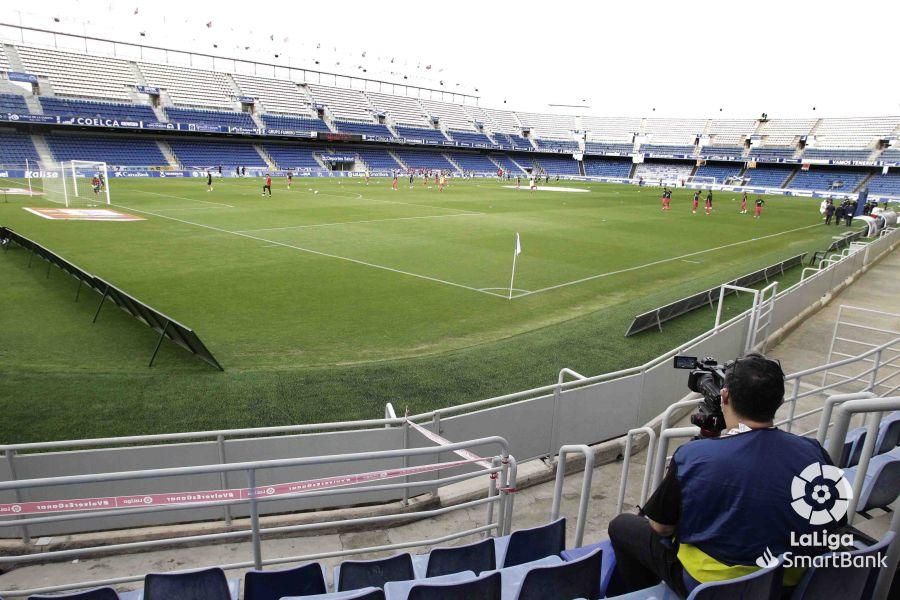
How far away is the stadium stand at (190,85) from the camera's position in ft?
226

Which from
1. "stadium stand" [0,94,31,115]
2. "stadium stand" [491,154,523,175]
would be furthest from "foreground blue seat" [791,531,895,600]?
"stadium stand" [491,154,523,175]

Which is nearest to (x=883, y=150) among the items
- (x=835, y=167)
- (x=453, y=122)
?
(x=835, y=167)

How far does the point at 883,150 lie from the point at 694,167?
84.8 ft

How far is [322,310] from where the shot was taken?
48.5 feet

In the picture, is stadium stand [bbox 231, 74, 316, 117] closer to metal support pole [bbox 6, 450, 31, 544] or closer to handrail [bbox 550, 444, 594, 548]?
metal support pole [bbox 6, 450, 31, 544]

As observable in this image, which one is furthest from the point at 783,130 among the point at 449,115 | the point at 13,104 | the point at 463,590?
the point at 463,590

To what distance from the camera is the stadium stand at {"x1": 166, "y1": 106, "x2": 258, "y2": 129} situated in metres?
64.5

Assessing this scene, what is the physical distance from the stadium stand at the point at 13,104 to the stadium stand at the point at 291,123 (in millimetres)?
24988

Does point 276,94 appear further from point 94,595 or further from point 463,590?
point 463,590

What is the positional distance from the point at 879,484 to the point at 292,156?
75.4m

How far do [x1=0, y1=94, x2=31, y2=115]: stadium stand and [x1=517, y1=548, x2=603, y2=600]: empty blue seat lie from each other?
6554 cm

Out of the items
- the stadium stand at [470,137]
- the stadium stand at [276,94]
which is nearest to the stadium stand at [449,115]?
the stadium stand at [470,137]

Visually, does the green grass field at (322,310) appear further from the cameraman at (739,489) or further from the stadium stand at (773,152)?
the stadium stand at (773,152)

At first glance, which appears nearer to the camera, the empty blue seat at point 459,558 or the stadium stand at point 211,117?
the empty blue seat at point 459,558
